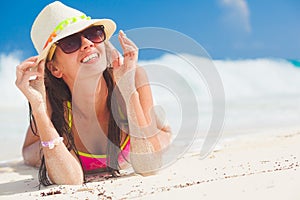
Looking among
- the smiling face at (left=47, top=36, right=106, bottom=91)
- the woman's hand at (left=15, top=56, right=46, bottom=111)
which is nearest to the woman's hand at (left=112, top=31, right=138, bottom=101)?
the smiling face at (left=47, top=36, right=106, bottom=91)

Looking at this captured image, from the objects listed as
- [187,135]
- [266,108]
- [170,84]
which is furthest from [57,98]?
[266,108]

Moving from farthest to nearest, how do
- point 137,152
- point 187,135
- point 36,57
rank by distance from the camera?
point 187,135
point 137,152
point 36,57

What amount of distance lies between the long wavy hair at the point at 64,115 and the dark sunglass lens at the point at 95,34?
0.18 m

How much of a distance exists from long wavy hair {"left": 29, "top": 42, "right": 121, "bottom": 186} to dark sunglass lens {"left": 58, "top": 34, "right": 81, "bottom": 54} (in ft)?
1.10

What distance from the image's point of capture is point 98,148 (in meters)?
4.15

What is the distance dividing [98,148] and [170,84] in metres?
1.06

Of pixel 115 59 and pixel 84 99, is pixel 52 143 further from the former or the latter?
pixel 115 59

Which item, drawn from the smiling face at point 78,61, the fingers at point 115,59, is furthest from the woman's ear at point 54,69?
the fingers at point 115,59

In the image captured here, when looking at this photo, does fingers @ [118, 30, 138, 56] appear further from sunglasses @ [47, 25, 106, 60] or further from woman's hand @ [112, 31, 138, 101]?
sunglasses @ [47, 25, 106, 60]

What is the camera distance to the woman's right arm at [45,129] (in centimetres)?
338

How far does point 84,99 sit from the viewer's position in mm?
4047

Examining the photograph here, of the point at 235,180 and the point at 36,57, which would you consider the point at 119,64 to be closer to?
the point at 36,57

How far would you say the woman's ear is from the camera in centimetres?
389

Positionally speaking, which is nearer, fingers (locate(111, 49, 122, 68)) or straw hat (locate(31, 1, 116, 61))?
straw hat (locate(31, 1, 116, 61))
